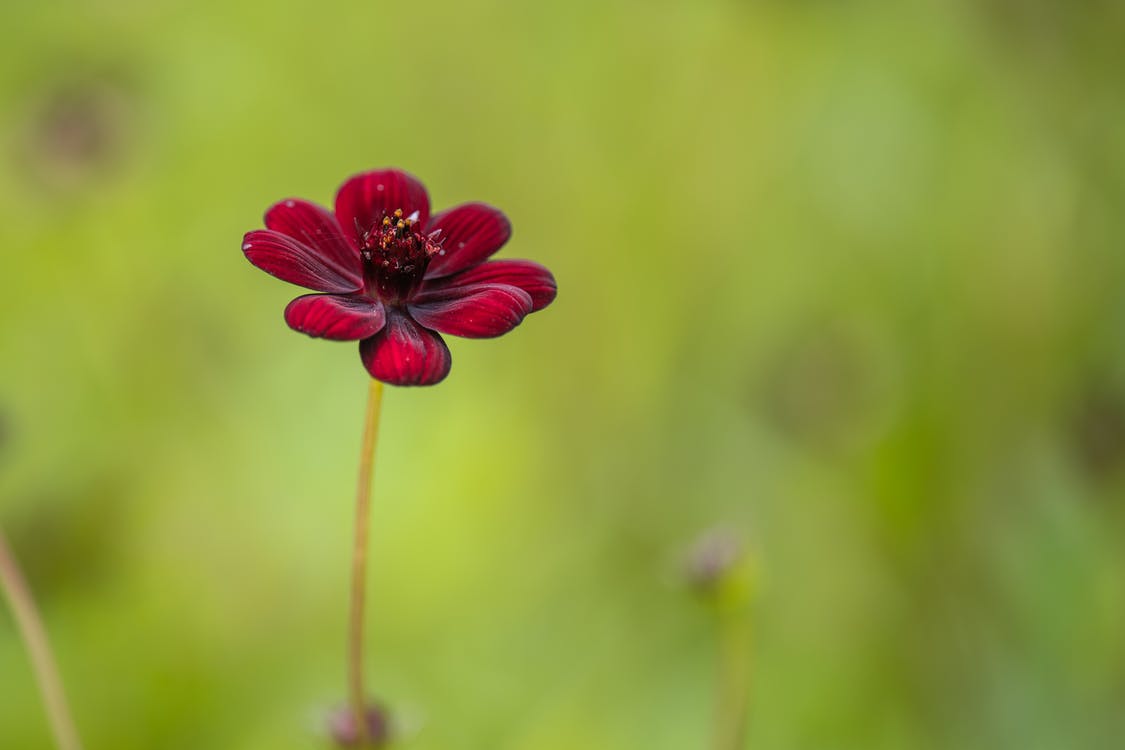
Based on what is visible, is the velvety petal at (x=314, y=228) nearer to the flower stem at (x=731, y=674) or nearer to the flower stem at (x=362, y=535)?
the flower stem at (x=362, y=535)

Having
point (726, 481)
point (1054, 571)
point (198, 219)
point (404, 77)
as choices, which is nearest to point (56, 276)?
point (198, 219)

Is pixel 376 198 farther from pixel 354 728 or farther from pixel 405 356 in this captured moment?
pixel 354 728

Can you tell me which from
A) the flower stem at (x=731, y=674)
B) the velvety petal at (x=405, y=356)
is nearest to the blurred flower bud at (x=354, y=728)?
the velvety petal at (x=405, y=356)

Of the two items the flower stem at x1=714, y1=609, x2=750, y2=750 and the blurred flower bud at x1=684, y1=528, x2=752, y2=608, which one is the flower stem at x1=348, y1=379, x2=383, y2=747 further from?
the flower stem at x1=714, y1=609, x2=750, y2=750

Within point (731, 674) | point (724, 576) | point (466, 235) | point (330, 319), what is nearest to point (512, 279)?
point (466, 235)

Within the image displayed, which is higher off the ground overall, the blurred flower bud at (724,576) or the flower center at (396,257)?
the flower center at (396,257)

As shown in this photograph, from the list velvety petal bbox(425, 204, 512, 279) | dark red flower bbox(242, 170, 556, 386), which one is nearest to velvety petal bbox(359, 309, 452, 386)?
dark red flower bbox(242, 170, 556, 386)
